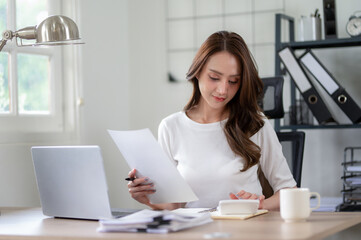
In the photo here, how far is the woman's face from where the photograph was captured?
1959mm

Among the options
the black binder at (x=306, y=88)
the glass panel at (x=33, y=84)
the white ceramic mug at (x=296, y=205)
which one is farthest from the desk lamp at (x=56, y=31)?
the black binder at (x=306, y=88)

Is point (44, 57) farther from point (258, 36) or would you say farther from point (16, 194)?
point (258, 36)

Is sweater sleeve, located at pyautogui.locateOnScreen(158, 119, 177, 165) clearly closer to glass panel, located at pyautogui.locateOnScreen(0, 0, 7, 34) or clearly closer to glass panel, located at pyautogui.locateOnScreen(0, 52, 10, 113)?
glass panel, located at pyautogui.locateOnScreen(0, 52, 10, 113)

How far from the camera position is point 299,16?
3.00 metres

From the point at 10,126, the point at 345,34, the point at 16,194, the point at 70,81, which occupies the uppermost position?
the point at 345,34

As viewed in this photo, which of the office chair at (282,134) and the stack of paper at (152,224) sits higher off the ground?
the office chair at (282,134)

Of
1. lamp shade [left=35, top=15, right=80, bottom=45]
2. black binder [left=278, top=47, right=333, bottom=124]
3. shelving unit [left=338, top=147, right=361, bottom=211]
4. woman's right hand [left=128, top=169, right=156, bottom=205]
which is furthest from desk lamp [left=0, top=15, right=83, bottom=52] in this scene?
shelving unit [left=338, top=147, right=361, bottom=211]

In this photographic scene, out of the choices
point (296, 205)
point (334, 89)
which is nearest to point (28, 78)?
point (334, 89)

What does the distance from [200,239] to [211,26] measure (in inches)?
82.4

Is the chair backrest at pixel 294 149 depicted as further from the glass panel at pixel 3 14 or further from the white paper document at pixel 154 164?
the glass panel at pixel 3 14

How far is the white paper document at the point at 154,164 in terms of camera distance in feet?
5.48

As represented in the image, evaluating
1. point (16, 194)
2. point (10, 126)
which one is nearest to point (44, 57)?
point (10, 126)

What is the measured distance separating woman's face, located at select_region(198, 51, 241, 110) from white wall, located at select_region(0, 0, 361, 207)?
2.86 feet

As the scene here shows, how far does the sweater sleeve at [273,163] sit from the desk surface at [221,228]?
313mm
